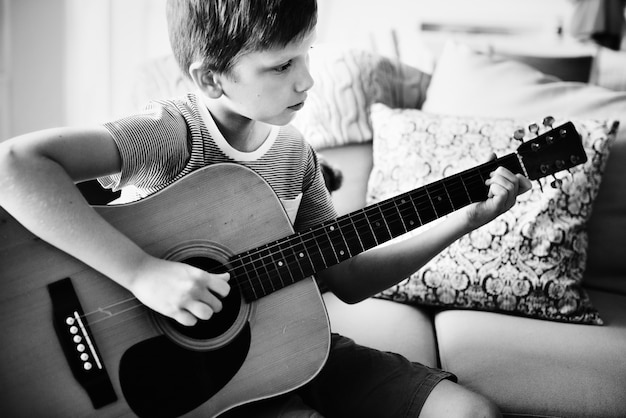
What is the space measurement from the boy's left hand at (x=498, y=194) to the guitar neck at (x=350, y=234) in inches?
0.6

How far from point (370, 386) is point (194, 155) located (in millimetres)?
526

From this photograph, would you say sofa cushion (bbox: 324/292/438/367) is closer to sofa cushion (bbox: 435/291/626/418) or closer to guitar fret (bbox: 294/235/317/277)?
sofa cushion (bbox: 435/291/626/418)

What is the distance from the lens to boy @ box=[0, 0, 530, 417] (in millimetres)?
798

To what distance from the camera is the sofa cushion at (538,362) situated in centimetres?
104

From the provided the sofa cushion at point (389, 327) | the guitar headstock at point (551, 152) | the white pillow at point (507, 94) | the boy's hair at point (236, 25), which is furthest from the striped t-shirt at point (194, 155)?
the white pillow at point (507, 94)

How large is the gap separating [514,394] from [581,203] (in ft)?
1.74

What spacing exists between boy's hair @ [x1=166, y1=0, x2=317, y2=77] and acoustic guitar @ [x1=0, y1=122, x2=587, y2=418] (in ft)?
0.64

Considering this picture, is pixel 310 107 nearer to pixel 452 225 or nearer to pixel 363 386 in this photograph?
pixel 452 225

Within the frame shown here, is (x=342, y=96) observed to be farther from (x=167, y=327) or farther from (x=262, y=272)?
(x=167, y=327)

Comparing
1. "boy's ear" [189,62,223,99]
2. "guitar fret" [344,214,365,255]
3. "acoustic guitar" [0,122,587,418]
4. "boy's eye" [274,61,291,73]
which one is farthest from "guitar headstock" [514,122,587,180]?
"boy's ear" [189,62,223,99]

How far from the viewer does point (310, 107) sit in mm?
1565

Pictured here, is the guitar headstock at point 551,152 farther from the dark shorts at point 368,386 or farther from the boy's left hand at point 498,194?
the dark shorts at point 368,386

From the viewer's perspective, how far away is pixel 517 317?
4.25ft

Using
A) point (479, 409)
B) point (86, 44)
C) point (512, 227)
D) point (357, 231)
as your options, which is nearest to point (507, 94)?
point (512, 227)
